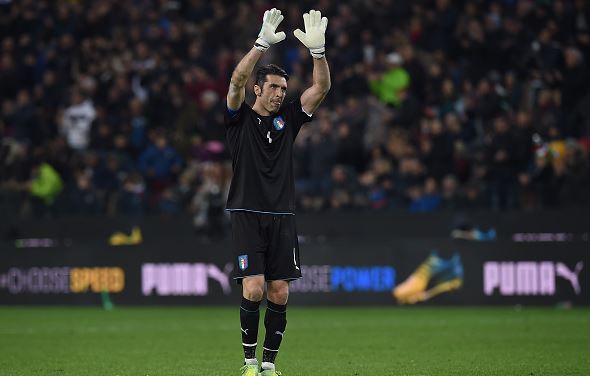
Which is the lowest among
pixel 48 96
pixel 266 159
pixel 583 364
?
pixel 583 364

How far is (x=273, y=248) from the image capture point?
9.48m

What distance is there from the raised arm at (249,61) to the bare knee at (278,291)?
58.4 inches

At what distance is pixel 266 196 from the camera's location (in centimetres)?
941

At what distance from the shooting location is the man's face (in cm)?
941

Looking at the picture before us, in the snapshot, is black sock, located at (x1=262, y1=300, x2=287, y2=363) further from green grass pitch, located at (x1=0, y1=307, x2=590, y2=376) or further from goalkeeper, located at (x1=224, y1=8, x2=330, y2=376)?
green grass pitch, located at (x1=0, y1=307, x2=590, y2=376)

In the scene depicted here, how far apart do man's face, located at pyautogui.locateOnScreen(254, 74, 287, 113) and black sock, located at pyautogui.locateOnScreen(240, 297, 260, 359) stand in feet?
5.28

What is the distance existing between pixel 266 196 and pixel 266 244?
403 millimetres

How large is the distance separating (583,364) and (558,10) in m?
12.6

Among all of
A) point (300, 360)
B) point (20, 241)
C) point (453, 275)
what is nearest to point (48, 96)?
point (20, 241)

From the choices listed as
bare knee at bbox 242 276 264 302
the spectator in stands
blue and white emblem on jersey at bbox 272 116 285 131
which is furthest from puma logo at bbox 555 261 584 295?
bare knee at bbox 242 276 264 302

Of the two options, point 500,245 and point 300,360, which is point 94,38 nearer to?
point 500,245

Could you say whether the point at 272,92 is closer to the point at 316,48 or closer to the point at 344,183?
the point at 316,48

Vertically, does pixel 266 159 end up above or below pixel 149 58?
below

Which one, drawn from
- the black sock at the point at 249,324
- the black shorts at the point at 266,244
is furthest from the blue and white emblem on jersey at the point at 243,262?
the black sock at the point at 249,324
